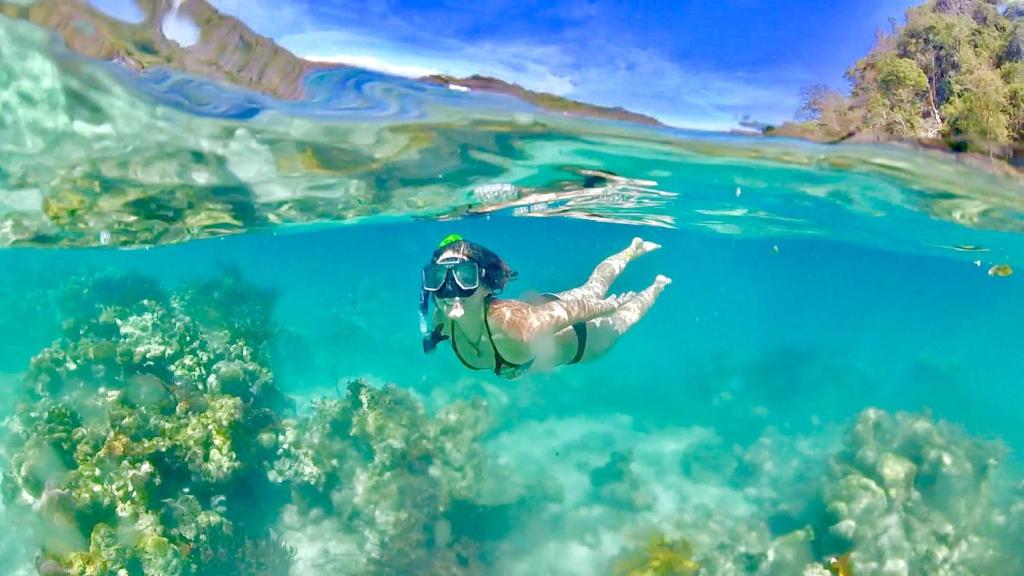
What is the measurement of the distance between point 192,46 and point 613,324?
22.3 ft

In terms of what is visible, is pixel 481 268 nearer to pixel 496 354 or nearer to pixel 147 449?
pixel 496 354

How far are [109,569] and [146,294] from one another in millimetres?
9848

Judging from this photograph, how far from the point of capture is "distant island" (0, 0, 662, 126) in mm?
6359

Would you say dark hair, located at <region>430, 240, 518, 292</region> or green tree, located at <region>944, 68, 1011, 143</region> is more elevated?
green tree, located at <region>944, 68, 1011, 143</region>

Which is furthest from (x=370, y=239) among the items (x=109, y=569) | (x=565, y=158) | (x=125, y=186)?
(x=109, y=569)

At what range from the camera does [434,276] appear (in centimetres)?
628

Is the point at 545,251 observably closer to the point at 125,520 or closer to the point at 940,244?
the point at 940,244

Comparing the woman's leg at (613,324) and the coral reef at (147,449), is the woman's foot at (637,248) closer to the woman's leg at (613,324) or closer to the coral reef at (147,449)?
the woman's leg at (613,324)

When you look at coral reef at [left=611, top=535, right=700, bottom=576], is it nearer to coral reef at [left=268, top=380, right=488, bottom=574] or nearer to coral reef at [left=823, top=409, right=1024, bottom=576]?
coral reef at [left=823, top=409, right=1024, bottom=576]

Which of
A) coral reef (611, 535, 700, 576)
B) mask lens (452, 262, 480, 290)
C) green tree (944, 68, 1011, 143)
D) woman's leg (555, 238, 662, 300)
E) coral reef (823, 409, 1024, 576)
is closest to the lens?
mask lens (452, 262, 480, 290)

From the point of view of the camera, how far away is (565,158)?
40.9 feet

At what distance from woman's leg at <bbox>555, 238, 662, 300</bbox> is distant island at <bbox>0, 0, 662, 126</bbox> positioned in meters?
3.19

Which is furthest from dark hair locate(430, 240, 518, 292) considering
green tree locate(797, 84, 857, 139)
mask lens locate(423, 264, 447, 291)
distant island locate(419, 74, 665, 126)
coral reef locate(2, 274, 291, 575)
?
coral reef locate(2, 274, 291, 575)

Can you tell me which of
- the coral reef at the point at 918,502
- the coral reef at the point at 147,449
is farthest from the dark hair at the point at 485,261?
the coral reef at the point at 918,502
